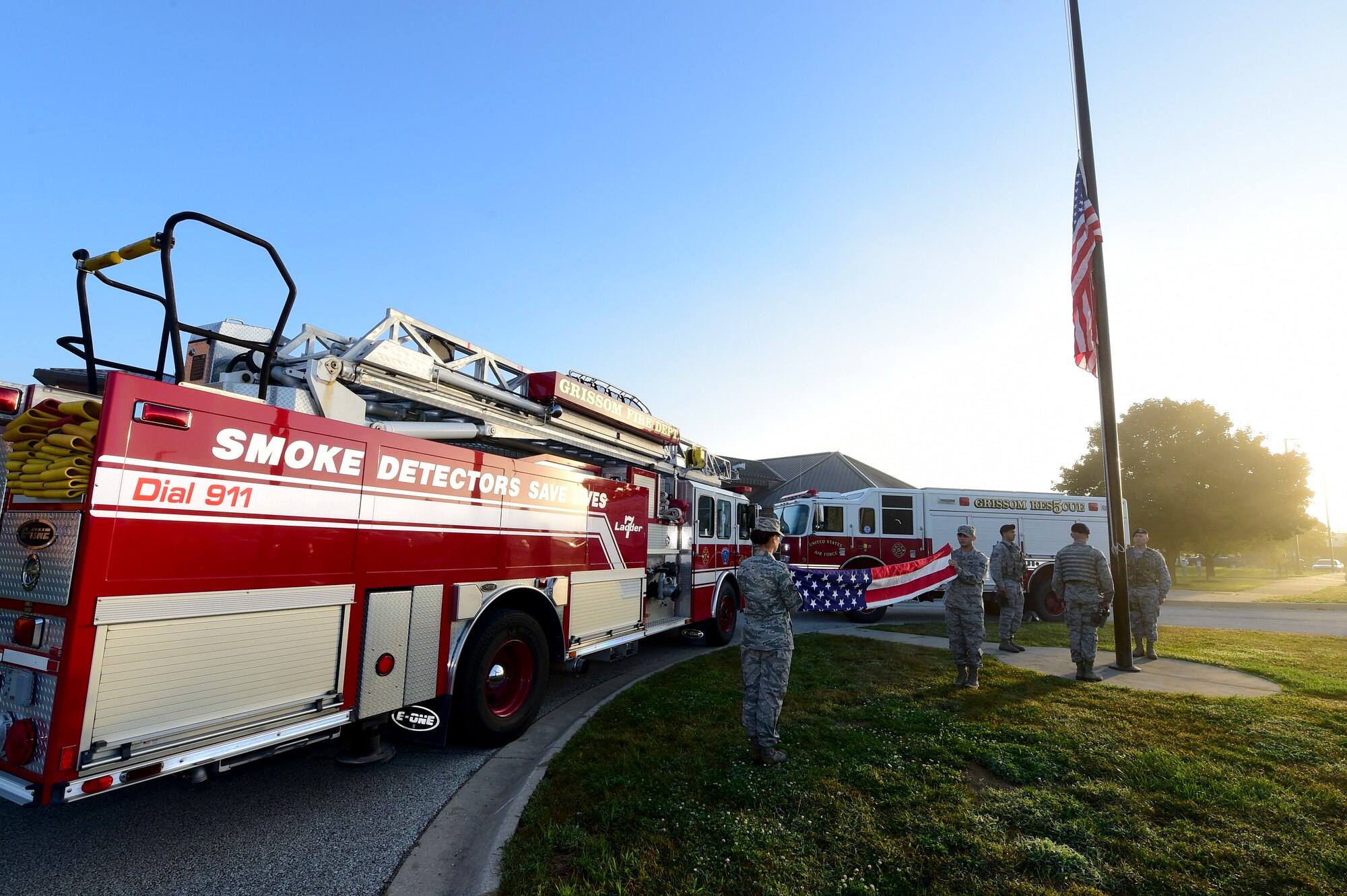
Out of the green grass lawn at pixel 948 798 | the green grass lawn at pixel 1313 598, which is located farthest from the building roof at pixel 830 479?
the green grass lawn at pixel 948 798

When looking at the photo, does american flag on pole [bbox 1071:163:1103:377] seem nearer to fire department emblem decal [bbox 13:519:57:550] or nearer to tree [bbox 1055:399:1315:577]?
fire department emblem decal [bbox 13:519:57:550]

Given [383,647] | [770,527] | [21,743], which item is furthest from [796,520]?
[21,743]

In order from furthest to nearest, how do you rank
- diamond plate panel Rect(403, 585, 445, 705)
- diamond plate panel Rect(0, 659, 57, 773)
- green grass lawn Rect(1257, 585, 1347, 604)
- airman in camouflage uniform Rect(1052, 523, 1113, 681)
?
green grass lawn Rect(1257, 585, 1347, 604) → airman in camouflage uniform Rect(1052, 523, 1113, 681) → diamond plate panel Rect(403, 585, 445, 705) → diamond plate panel Rect(0, 659, 57, 773)

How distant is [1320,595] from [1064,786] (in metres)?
30.3

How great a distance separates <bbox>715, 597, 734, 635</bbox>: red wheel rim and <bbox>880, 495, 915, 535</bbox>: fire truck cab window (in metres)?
6.24

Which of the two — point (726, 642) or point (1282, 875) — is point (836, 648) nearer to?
point (726, 642)

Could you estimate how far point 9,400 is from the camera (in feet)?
11.5

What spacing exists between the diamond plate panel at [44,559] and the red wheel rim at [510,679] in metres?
2.89

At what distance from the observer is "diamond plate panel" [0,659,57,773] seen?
287cm

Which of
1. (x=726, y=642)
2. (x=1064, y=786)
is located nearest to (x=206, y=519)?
(x=1064, y=786)

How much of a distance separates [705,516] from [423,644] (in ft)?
18.4

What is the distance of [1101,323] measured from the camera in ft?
28.7

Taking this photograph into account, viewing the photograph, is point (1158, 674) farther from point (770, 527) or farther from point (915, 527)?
point (915, 527)

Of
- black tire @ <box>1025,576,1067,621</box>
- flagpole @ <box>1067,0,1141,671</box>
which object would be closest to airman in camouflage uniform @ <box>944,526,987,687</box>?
flagpole @ <box>1067,0,1141,671</box>
